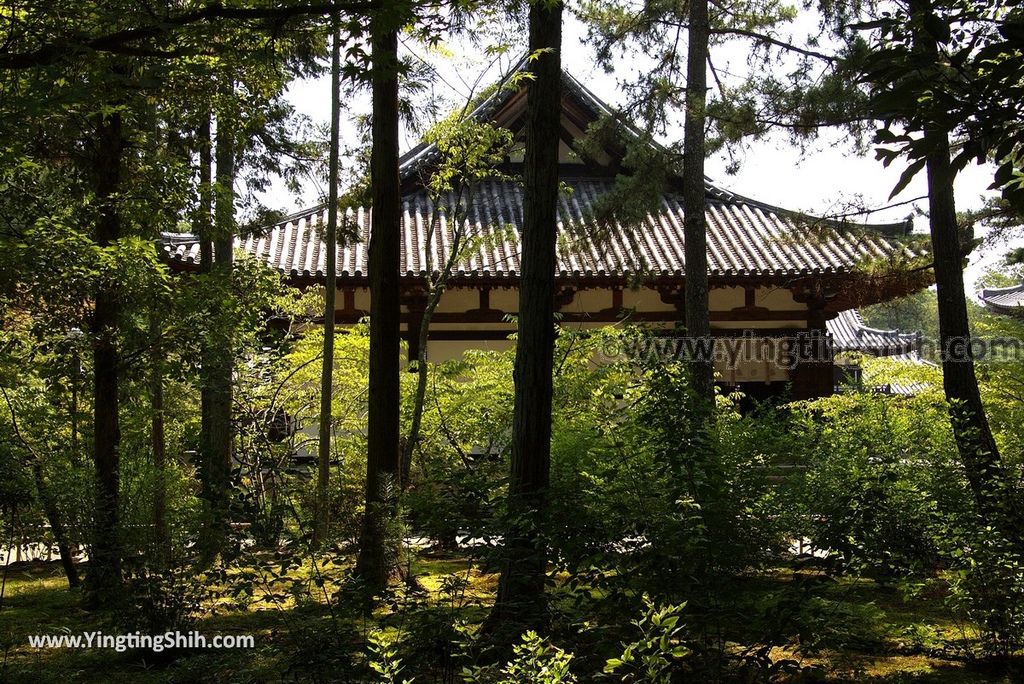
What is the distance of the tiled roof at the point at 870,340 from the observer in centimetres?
3172

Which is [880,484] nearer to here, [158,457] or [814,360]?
[158,457]

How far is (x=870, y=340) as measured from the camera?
33.5m

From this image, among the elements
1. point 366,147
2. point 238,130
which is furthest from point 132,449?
point 366,147

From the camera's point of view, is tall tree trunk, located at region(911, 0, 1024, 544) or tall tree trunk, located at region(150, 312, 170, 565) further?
tall tree trunk, located at region(911, 0, 1024, 544)

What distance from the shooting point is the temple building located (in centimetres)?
1468

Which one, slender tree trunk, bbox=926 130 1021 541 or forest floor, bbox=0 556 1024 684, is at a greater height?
slender tree trunk, bbox=926 130 1021 541

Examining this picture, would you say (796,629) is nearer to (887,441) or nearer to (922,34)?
(922,34)

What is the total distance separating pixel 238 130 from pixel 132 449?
304cm

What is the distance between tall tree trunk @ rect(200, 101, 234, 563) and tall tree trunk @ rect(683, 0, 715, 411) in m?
5.21

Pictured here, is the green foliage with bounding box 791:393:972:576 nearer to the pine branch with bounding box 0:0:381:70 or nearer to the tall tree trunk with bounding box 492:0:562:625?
the tall tree trunk with bounding box 492:0:562:625

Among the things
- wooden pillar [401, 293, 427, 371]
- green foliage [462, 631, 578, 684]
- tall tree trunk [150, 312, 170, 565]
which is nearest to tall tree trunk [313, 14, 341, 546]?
tall tree trunk [150, 312, 170, 565]

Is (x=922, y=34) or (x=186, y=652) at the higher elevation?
(x=922, y=34)

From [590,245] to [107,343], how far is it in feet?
32.8

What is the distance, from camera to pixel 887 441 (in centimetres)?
762
